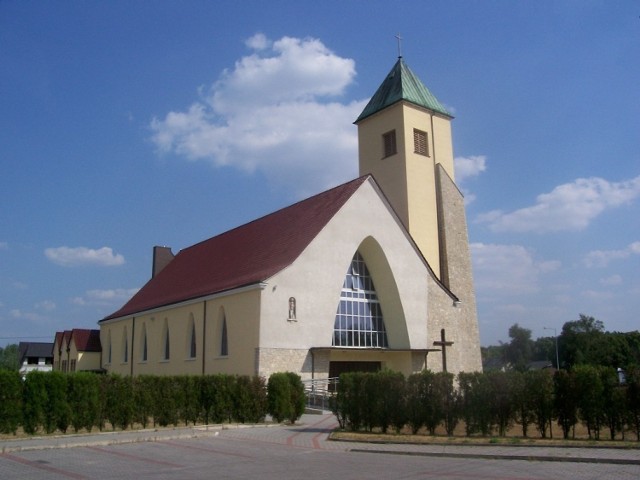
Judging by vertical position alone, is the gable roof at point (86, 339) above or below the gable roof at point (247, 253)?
below

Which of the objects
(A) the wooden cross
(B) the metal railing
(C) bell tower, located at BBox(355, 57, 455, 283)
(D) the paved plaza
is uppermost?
(C) bell tower, located at BBox(355, 57, 455, 283)

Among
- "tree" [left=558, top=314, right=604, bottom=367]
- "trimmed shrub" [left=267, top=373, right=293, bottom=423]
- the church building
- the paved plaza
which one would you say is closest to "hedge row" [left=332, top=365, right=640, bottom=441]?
the paved plaza

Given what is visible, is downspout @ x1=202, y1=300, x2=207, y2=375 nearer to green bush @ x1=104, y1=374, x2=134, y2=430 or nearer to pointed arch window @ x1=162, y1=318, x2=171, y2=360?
pointed arch window @ x1=162, y1=318, x2=171, y2=360

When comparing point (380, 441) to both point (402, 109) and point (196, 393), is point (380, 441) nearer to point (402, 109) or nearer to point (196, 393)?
point (196, 393)

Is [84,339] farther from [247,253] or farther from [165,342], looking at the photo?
[247,253]

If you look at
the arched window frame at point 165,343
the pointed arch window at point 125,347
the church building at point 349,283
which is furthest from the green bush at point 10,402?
the pointed arch window at point 125,347

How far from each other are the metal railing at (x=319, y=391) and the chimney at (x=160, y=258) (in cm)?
2626

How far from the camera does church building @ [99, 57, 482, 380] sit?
28.9 meters

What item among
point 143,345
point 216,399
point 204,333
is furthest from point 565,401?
point 143,345

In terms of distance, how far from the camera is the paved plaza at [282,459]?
434 inches

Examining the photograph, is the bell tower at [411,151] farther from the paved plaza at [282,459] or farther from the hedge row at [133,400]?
the paved plaza at [282,459]

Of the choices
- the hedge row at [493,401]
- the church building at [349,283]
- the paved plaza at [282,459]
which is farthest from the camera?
the church building at [349,283]

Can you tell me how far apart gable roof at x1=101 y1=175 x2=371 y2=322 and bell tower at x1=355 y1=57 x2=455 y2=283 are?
5.33 m

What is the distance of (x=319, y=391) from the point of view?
28.4 m
